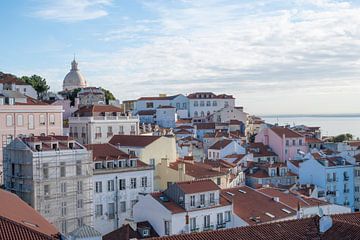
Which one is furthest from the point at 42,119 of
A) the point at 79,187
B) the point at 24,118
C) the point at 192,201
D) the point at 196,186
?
the point at 192,201

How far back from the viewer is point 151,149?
4419 cm

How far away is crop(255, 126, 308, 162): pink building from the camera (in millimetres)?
64938

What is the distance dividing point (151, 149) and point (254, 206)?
11.4 meters

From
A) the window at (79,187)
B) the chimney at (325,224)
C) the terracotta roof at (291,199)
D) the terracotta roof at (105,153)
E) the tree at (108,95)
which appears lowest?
the terracotta roof at (291,199)

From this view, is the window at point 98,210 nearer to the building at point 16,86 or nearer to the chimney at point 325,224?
the chimney at point 325,224

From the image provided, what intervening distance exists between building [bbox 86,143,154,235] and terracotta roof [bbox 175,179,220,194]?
5.75 metres

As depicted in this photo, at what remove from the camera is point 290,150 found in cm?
6494

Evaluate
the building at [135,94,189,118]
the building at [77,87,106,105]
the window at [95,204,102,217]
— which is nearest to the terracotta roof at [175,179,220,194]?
the window at [95,204,102,217]

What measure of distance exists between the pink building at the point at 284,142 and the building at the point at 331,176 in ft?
38.6

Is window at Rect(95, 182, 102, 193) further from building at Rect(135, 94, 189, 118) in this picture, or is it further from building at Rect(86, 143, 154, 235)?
building at Rect(135, 94, 189, 118)

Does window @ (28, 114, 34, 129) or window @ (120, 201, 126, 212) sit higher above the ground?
window @ (28, 114, 34, 129)

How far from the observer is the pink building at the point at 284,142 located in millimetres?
64938

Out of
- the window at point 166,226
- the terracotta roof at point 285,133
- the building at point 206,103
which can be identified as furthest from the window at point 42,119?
the building at point 206,103

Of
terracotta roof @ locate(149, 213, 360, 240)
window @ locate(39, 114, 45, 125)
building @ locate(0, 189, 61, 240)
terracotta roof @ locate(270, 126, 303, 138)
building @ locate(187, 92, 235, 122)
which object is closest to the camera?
building @ locate(0, 189, 61, 240)
